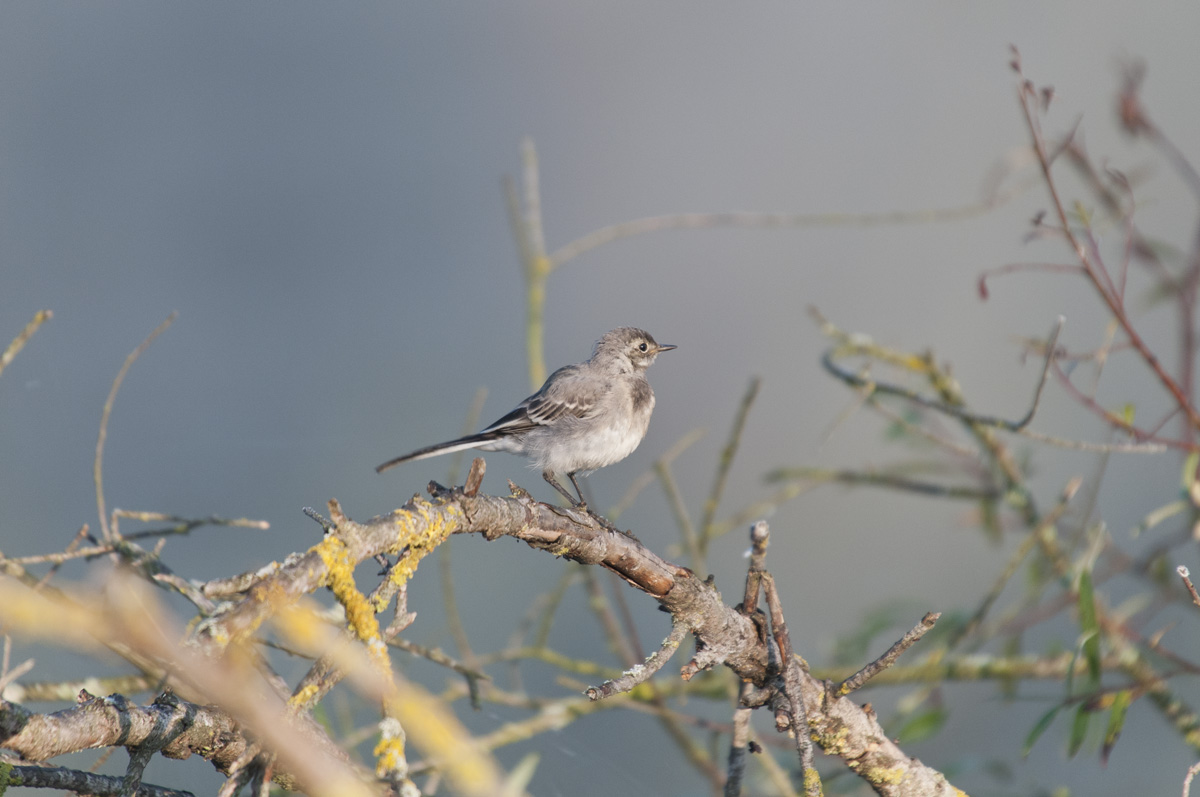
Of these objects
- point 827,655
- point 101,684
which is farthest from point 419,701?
point 827,655

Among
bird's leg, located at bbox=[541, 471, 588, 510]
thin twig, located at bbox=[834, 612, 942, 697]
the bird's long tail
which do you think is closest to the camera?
thin twig, located at bbox=[834, 612, 942, 697]

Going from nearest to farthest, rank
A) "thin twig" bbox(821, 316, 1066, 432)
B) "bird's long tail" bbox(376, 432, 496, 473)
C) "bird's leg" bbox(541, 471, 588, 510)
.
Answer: "thin twig" bbox(821, 316, 1066, 432)
"bird's long tail" bbox(376, 432, 496, 473)
"bird's leg" bbox(541, 471, 588, 510)

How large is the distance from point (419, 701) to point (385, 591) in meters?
0.40

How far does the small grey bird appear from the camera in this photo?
3.65m

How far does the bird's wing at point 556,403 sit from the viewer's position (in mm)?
3639

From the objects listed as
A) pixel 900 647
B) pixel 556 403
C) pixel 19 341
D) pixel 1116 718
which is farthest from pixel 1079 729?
pixel 19 341

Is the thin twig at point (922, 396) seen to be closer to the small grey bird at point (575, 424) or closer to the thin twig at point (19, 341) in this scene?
the small grey bird at point (575, 424)

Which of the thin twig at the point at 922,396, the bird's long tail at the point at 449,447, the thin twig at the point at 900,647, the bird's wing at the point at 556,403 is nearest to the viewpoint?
Result: the thin twig at the point at 900,647

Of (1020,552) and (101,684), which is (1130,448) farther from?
(101,684)

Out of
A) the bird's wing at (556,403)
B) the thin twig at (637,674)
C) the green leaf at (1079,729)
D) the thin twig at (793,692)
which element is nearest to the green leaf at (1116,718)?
the green leaf at (1079,729)

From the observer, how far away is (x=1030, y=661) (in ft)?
11.7

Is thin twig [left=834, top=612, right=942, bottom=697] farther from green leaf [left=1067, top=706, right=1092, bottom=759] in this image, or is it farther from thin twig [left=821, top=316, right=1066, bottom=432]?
green leaf [left=1067, top=706, right=1092, bottom=759]

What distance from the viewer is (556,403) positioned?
3787 millimetres

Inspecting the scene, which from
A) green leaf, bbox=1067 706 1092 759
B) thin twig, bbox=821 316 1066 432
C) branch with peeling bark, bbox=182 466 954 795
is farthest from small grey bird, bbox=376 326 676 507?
green leaf, bbox=1067 706 1092 759
